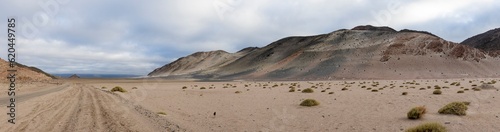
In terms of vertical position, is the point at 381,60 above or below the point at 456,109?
above

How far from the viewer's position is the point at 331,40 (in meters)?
111

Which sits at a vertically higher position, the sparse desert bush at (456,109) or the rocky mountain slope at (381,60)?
the rocky mountain slope at (381,60)

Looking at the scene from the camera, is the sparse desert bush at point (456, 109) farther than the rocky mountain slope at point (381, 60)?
No

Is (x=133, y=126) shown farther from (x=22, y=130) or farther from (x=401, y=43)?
(x=401, y=43)

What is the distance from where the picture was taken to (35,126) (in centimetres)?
1170

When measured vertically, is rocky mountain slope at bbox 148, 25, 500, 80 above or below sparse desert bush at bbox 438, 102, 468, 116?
above

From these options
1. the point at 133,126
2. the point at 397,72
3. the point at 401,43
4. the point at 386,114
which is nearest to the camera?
the point at 133,126

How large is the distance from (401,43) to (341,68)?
1815 centimetres

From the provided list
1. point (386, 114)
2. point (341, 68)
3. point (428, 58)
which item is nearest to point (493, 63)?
point (428, 58)

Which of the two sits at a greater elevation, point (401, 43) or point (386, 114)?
point (401, 43)

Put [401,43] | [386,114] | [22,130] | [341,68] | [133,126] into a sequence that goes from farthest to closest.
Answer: [401,43], [341,68], [386,114], [133,126], [22,130]

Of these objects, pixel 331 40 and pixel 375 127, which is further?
pixel 331 40

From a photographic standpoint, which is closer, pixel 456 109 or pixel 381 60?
pixel 456 109

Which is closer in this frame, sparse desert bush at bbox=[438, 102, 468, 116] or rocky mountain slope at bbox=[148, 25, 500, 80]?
sparse desert bush at bbox=[438, 102, 468, 116]
